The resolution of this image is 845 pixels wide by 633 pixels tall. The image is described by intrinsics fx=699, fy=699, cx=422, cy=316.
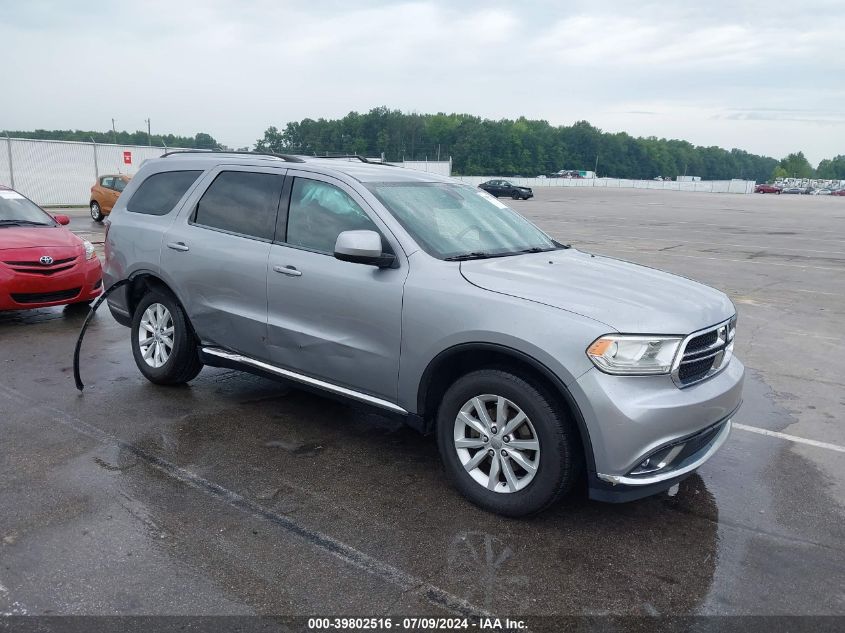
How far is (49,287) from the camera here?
25.8ft

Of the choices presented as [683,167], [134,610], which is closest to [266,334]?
[134,610]

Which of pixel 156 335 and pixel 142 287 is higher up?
pixel 142 287

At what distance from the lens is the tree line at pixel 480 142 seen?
12325 cm

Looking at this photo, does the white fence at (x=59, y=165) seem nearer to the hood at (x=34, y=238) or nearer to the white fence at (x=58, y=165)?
the white fence at (x=58, y=165)

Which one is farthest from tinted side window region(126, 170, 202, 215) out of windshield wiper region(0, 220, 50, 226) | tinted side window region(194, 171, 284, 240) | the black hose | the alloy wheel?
windshield wiper region(0, 220, 50, 226)

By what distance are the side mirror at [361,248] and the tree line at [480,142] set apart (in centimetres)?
9524

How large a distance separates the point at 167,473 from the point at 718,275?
37.1 ft

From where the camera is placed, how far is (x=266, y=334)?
4.72 metres

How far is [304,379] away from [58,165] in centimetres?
3154

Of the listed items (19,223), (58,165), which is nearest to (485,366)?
(19,223)

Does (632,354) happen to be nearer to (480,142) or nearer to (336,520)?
(336,520)

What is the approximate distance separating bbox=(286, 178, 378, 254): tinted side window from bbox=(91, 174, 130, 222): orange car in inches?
785

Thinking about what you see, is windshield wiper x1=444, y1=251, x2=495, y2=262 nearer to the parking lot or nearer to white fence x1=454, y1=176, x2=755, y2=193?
the parking lot

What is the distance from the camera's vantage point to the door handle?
449 centimetres
